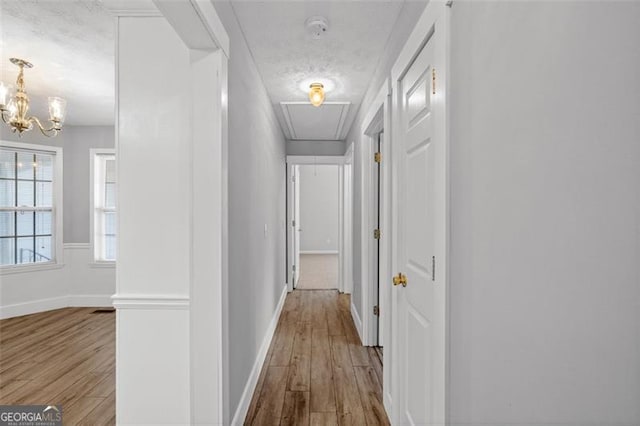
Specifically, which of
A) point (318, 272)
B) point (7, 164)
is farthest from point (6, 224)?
point (318, 272)

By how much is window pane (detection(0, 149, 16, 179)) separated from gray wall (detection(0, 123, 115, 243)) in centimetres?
52

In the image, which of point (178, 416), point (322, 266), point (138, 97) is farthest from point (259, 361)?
point (322, 266)

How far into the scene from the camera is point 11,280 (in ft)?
14.1

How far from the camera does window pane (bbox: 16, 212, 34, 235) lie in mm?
4461

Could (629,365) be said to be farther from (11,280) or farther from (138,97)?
(11,280)

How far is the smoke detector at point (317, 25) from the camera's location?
6.64ft

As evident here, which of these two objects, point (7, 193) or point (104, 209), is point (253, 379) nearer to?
point (104, 209)

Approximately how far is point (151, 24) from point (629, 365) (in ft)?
7.00

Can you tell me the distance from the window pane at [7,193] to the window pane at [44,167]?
0.96 feet

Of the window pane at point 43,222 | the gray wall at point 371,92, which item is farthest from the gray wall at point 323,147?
the window pane at point 43,222

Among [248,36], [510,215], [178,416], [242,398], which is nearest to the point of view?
[510,215]

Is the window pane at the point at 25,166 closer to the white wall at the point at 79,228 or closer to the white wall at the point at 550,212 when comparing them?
the white wall at the point at 79,228

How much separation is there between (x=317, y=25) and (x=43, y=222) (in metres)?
4.65

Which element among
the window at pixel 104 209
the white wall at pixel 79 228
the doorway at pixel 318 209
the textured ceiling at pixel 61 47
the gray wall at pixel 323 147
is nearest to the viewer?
the textured ceiling at pixel 61 47
